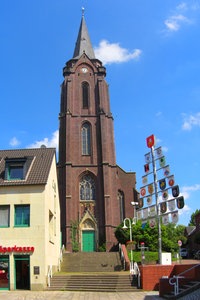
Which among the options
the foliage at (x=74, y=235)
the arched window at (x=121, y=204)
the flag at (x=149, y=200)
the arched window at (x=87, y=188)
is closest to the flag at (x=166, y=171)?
the flag at (x=149, y=200)

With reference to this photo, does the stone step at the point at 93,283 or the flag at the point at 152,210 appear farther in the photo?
the flag at the point at 152,210

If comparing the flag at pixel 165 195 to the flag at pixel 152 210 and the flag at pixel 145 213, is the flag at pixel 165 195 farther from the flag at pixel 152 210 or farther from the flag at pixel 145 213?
the flag at pixel 145 213

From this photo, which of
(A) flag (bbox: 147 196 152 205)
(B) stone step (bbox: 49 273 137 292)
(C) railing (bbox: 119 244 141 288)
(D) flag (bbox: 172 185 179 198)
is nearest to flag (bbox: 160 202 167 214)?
(D) flag (bbox: 172 185 179 198)

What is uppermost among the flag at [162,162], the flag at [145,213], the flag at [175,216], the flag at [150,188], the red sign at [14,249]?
the flag at [162,162]

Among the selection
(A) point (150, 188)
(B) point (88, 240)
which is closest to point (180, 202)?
(A) point (150, 188)

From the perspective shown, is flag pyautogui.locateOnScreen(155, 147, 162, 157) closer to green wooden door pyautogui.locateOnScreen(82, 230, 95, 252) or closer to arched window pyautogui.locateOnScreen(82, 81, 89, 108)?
green wooden door pyautogui.locateOnScreen(82, 230, 95, 252)

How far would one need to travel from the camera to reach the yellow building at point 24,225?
2616 cm


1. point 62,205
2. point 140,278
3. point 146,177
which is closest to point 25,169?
point 146,177

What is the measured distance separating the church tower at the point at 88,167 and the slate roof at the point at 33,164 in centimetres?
1953

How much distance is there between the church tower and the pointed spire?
2466 millimetres

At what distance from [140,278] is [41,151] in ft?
46.7

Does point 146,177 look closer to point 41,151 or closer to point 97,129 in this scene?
point 41,151

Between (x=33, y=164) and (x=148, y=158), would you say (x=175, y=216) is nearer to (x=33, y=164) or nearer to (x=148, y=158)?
(x=148, y=158)

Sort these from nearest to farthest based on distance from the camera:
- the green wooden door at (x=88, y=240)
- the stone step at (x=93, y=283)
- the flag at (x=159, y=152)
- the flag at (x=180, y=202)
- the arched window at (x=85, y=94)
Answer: the flag at (x=180, y=202) < the stone step at (x=93, y=283) < the flag at (x=159, y=152) < the green wooden door at (x=88, y=240) < the arched window at (x=85, y=94)
